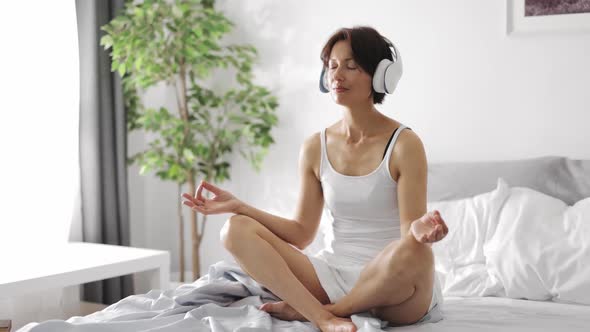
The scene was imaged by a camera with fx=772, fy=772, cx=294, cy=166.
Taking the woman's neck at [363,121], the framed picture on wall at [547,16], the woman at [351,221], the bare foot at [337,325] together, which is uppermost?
the framed picture on wall at [547,16]

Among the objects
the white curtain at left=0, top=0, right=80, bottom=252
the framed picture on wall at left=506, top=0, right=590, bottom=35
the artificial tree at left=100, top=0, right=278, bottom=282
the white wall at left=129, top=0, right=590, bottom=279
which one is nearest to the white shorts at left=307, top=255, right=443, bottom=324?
the white wall at left=129, top=0, right=590, bottom=279

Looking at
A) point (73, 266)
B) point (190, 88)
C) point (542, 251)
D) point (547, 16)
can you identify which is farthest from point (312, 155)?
point (190, 88)

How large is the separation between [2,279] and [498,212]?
1.67 m

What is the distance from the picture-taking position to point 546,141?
3.00 metres

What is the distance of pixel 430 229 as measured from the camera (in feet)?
5.72

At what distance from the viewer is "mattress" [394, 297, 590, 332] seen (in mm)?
1961

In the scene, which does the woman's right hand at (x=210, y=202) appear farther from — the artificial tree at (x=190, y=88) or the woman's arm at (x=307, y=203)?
the artificial tree at (x=190, y=88)

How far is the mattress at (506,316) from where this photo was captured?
1961 mm

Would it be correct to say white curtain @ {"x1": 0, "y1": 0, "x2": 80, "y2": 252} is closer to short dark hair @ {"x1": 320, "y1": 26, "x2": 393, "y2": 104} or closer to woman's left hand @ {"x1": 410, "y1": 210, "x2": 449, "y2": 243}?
short dark hair @ {"x1": 320, "y1": 26, "x2": 393, "y2": 104}

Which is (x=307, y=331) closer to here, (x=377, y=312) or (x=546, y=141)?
(x=377, y=312)

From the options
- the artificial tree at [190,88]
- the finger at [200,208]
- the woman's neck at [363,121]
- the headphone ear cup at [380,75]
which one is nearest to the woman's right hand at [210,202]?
the finger at [200,208]

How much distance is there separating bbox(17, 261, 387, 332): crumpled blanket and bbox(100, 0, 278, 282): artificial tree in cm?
132

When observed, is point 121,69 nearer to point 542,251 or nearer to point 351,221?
point 351,221

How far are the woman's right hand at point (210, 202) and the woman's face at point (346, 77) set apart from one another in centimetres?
42
